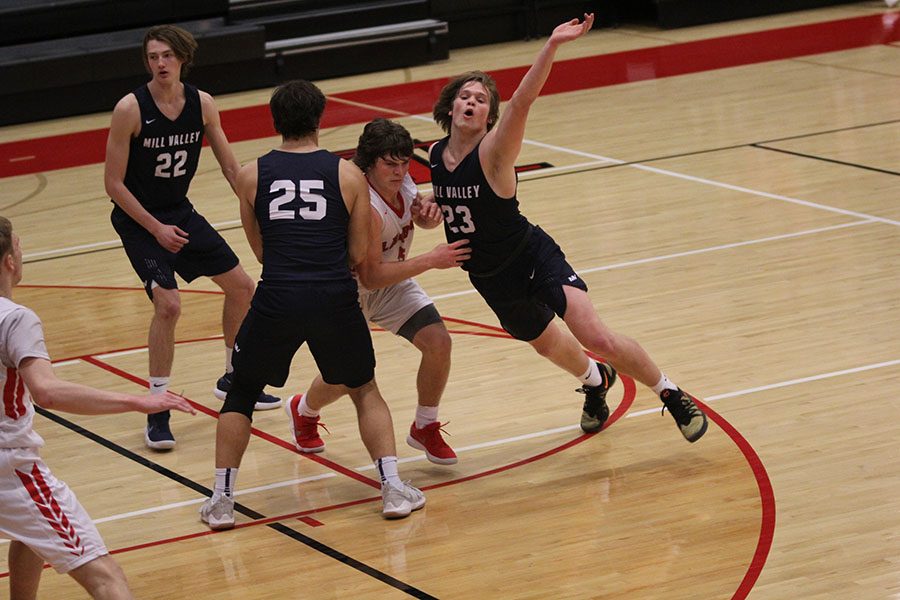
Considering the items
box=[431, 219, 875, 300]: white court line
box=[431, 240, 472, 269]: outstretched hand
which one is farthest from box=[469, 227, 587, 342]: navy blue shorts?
box=[431, 219, 875, 300]: white court line

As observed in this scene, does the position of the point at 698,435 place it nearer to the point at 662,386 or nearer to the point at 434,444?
the point at 662,386

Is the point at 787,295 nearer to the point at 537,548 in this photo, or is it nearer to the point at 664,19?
the point at 537,548

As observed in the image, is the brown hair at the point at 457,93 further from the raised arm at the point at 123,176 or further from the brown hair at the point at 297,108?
the raised arm at the point at 123,176

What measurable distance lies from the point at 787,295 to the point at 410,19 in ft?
33.4

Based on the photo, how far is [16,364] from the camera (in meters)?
3.76

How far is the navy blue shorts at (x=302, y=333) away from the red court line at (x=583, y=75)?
8236 mm

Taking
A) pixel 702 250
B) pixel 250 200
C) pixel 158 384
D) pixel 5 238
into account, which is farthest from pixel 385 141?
pixel 702 250

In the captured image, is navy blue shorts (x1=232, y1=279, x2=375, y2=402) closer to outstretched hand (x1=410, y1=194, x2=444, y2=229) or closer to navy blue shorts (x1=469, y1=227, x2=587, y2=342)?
outstretched hand (x1=410, y1=194, x2=444, y2=229)

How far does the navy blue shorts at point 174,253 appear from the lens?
6.17 metres

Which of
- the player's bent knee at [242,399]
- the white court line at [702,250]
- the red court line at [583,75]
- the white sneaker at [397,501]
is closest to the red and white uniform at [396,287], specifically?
the player's bent knee at [242,399]

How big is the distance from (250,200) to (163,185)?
58.8 inches

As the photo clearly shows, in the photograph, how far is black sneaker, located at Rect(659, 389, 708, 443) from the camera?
214 inches

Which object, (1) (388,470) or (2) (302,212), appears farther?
(1) (388,470)

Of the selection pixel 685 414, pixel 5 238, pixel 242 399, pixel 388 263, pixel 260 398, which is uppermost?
pixel 5 238
